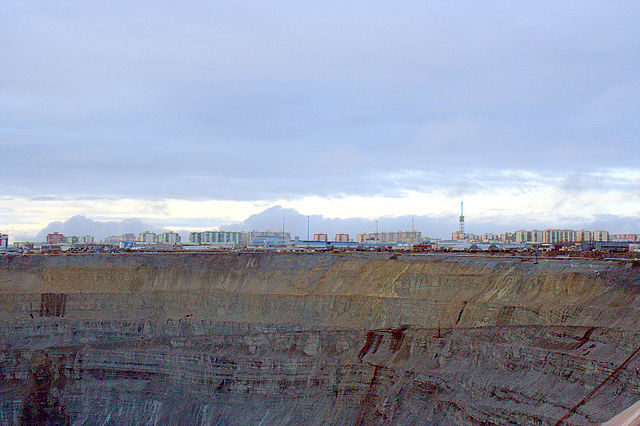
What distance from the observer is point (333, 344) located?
1754 inches

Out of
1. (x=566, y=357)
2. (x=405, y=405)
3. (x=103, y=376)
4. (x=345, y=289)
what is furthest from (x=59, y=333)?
(x=566, y=357)

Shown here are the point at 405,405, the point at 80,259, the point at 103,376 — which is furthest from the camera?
the point at 80,259

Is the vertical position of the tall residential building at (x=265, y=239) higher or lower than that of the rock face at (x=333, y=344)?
higher

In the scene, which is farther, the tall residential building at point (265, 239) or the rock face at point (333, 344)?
the tall residential building at point (265, 239)

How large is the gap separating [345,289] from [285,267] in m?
12.5

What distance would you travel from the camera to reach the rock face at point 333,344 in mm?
31328

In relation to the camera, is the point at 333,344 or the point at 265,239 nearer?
the point at 333,344

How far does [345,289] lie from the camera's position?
2511 inches

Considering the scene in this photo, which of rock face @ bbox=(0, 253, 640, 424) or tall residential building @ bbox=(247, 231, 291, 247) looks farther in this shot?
tall residential building @ bbox=(247, 231, 291, 247)

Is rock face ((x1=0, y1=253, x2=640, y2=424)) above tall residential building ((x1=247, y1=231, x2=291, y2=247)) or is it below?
below

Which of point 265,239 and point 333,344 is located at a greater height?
point 265,239

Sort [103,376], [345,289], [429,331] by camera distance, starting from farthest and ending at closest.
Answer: [345,289] < [103,376] < [429,331]

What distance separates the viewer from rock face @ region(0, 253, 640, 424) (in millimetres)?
31328

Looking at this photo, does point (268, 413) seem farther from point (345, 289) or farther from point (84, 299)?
point (84, 299)
